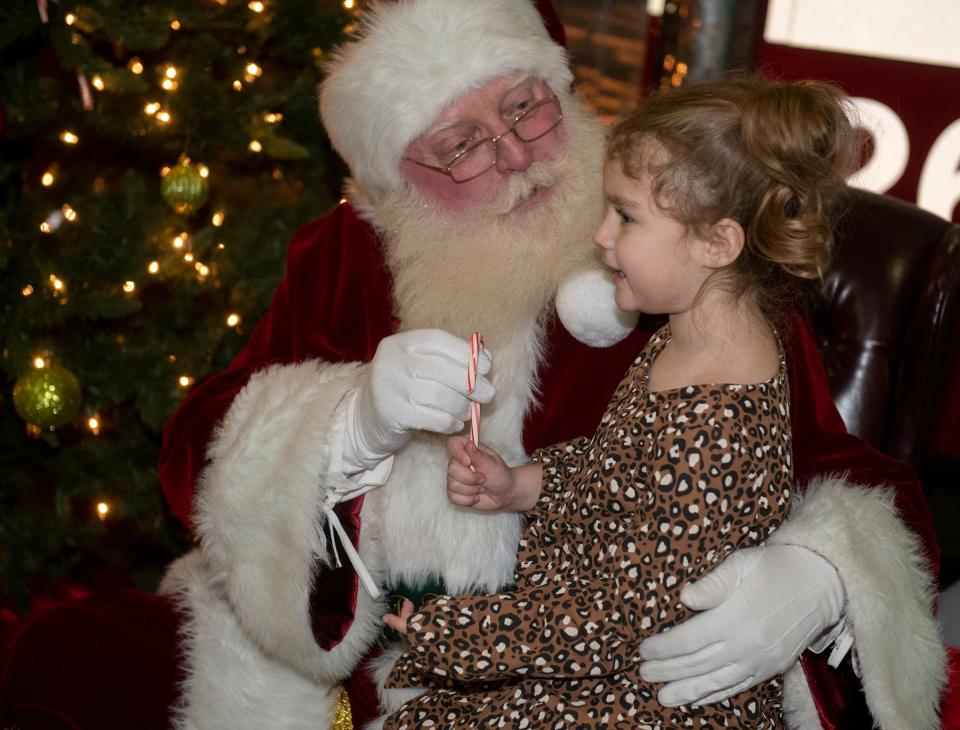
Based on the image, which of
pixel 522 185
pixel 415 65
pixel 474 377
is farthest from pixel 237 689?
pixel 415 65

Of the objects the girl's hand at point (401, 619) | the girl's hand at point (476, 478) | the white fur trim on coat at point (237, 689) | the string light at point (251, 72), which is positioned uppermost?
the string light at point (251, 72)

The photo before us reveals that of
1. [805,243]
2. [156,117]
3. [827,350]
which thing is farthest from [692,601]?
[156,117]

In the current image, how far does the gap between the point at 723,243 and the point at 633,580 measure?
0.57m

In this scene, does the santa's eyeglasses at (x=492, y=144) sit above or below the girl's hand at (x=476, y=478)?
above

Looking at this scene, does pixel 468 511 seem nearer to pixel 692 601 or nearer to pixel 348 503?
pixel 348 503

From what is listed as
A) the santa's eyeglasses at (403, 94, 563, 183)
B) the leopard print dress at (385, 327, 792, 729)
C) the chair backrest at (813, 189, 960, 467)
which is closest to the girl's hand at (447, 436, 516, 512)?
the leopard print dress at (385, 327, 792, 729)

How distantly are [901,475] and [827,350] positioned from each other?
48 cm

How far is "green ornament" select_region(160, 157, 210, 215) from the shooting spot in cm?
276

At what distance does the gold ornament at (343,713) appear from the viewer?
2.20 meters

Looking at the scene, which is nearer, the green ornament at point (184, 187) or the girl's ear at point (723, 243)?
the girl's ear at point (723, 243)

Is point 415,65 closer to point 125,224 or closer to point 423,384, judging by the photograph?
point 423,384

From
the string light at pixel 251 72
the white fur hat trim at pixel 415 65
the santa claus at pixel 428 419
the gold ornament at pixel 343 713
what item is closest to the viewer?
the santa claus at pixel 428 419

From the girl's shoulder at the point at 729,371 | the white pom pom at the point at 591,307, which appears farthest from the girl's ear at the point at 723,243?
the white pom pom at the point at 591,307

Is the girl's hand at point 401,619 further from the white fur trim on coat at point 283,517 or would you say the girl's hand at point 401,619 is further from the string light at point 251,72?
the string light at point 251,72
